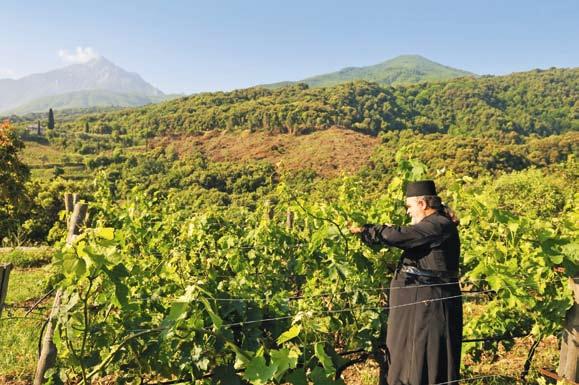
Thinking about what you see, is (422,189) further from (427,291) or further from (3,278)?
(3,278)

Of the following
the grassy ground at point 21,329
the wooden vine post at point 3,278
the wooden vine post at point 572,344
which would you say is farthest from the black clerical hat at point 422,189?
the wooden vine post at point 3,278

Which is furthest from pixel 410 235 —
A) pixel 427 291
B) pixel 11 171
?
pixel 11 171

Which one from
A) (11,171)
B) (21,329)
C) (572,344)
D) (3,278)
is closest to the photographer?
(3,278)

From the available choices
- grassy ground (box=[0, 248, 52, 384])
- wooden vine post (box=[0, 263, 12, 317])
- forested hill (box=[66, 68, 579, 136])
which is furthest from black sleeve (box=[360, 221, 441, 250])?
forested hill (box=[66, 68, 579, 136])

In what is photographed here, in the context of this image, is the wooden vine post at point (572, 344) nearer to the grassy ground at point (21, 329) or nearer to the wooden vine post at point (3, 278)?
the grassy ground at point (21, 329)

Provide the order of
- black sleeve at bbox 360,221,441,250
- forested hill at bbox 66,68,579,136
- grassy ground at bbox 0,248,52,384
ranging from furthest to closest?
forested hill at bbox 66,68,579,136 < grassy ground at bbox 0,248,52,384 < black sleeve at bbox 360,221,441,250

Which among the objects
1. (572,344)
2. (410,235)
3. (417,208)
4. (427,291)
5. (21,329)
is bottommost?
(21,329)

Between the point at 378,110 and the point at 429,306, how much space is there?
3262 inches

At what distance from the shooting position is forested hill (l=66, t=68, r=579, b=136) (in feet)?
251

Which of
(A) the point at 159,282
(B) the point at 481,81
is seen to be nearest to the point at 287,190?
(A) the point at 159,282

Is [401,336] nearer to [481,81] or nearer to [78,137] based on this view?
[78,137]

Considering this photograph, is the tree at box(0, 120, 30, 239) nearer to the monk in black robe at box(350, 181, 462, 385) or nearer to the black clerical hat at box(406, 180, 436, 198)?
the monk in black robe at box(350, 181, 462, 385)

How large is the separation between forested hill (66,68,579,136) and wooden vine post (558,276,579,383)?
70881 millimetres

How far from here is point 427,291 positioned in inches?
101
